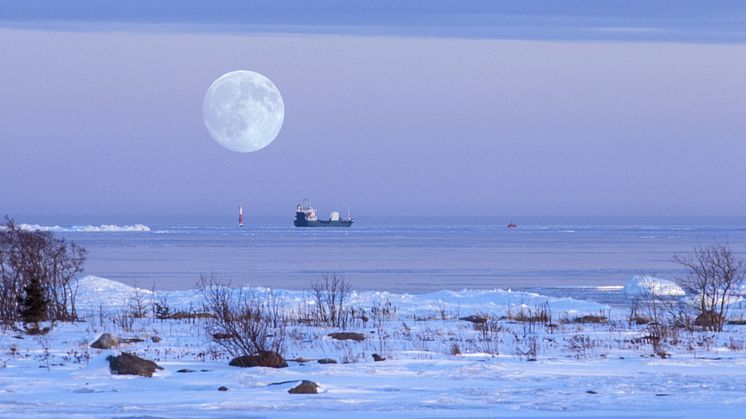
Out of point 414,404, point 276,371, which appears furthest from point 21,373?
point 414,404

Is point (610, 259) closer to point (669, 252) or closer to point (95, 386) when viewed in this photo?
point (669, 252)

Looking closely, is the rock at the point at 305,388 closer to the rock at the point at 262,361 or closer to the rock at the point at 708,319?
the rock at the point at 262,361

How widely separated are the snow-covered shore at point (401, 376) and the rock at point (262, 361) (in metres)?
0.16

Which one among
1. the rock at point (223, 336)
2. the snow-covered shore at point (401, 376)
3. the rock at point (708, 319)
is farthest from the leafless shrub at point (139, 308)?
the rock at point (708, 319)

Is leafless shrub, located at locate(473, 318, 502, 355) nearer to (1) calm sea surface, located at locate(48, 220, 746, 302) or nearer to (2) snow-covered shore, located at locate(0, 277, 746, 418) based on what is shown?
(2) snow-covered shore, located at locate(0, 277, 746, 418)

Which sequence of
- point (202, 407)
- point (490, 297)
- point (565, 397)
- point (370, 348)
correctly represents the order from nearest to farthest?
1. point (202, 407)
2. point (565, 397)
3. point (370, 348)
4. point (490, 297)

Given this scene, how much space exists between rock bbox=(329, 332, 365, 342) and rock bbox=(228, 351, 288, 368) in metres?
3.89

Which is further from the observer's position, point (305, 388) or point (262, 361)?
point (262, 361)

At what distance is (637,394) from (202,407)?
4.44 metres

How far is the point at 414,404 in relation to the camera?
11602 mm

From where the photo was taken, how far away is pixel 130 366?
13758 mm

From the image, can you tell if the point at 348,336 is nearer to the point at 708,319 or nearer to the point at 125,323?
the point at 125,323

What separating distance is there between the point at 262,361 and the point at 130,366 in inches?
69.8

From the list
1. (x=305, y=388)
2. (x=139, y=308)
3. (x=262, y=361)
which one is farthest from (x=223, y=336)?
(x=139, y=308)
